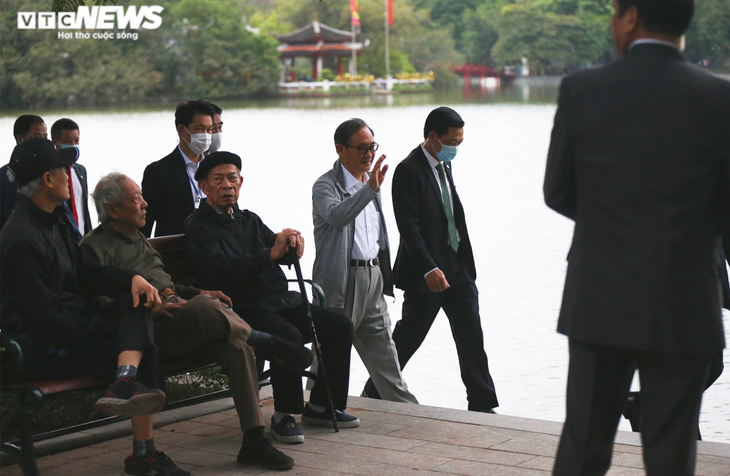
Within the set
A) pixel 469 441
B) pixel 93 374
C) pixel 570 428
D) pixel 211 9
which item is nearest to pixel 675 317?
pixel 570 428

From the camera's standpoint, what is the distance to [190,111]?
4.91 meters

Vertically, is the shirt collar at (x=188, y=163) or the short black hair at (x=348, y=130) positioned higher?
the short black hair at (x=348, y=130)

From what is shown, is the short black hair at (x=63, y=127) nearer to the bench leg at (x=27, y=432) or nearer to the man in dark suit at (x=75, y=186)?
the man in dark suit at (x=75, y=186)

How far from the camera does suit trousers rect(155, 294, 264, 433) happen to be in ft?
12.0

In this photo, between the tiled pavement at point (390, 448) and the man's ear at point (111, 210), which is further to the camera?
the man's ear at point (111, 210)

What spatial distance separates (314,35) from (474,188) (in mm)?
38189

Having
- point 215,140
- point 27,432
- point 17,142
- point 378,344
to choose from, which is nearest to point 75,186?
point 17,142

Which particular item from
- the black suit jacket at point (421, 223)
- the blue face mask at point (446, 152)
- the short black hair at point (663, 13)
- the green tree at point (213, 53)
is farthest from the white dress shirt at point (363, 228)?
the green tree at point (213, 53)

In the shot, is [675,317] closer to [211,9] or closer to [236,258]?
[236,258]

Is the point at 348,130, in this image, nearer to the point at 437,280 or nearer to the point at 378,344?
the point at 437,280

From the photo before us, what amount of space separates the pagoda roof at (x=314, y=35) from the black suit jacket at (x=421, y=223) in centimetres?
5746

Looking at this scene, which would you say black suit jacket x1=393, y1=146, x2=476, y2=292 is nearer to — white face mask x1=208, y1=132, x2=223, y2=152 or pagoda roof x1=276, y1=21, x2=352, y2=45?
white face mask x1=208, y1=132, x2=223, y2=152

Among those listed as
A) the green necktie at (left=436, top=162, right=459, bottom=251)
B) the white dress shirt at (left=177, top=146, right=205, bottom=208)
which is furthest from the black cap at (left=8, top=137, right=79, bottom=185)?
the green necktie at (left=436, top=162, right=459, bottom=251)

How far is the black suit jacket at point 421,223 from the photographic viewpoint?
4840mm
